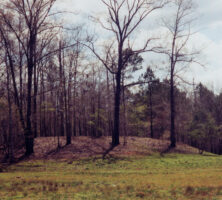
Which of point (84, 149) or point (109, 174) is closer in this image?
point (109, 174)

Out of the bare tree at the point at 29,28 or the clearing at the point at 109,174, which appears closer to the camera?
the clearing at the point at 109,174

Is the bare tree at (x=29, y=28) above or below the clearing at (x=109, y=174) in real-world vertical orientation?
above

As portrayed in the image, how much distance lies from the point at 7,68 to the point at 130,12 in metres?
13.0

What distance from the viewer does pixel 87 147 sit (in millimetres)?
25484

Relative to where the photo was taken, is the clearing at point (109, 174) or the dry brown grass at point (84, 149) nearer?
the clearing at point (109, 174)

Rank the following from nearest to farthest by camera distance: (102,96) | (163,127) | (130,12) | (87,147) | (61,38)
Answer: (87,147) → (130,12) → (61,38) → (102,96) → (163,127)

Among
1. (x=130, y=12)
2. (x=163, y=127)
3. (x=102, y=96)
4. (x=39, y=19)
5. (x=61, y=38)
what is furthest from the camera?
(x=163, y=127)

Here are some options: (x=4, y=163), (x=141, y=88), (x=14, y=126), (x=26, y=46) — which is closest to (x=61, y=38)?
(x=26, y=46)

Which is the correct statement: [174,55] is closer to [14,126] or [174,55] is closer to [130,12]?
[130,12]

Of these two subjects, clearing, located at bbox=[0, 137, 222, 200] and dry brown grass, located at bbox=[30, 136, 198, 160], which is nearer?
clearing, located at bbox=[0, 137, 222, 200]

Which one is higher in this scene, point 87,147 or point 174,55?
point 174,55

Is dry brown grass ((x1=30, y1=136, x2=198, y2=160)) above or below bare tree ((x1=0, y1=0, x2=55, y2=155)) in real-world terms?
below

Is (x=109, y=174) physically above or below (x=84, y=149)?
below

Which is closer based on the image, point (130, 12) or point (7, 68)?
point (7, 68)
